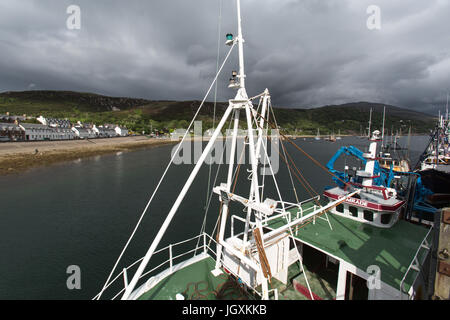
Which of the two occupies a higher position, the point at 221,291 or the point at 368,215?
the point at 368,215

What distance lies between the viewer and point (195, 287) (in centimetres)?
885

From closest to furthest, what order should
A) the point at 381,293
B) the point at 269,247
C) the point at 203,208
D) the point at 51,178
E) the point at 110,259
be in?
the point at 381,293, the point at 269,247, the point at 110,259, the point at 203,208, the point at 51,178

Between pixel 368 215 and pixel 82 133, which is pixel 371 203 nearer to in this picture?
pixel 368 215

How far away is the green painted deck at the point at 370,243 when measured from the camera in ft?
30.0

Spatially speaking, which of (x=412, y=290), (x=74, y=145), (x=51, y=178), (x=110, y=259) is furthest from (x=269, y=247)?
(x=74, y=145)

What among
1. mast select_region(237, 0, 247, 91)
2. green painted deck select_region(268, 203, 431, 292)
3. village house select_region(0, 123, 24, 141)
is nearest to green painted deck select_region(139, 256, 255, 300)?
green painted deck select_region(268, 203, 431, 292)

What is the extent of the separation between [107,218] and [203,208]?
466 inches

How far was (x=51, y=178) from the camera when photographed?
1641 inches

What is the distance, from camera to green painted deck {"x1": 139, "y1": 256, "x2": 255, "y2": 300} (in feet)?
28.0

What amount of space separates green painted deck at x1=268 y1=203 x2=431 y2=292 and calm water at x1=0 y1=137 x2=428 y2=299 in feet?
43.0

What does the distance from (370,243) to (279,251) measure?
5.59 meters

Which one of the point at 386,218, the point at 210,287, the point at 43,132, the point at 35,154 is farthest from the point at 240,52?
the point at 43,132

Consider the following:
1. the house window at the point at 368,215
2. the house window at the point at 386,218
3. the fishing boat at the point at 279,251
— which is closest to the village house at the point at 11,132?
the fishing boat at the point at 279,251
